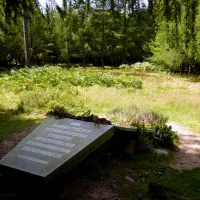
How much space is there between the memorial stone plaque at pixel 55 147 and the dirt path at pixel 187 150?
2301mm

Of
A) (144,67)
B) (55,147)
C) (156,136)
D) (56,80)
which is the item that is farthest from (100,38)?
(55,147)

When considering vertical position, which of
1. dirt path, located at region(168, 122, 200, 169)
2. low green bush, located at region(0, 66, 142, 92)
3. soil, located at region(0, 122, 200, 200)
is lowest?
dirt path, located at region(168, 122, 200, 169)

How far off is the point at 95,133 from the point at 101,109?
5858 millimetres

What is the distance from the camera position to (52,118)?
5.49m

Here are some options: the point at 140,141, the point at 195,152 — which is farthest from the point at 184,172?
the point at 195,152

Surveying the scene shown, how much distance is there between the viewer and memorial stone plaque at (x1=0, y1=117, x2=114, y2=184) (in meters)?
3.98

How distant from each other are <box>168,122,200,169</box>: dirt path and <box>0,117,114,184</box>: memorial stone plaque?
7.55ft

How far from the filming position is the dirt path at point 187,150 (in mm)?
6252

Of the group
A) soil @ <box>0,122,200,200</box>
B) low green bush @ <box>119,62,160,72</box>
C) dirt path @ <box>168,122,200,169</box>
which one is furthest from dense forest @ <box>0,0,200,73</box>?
soil @ <box>0,122,200,200</box>

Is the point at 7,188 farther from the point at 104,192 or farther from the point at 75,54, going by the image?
the point at 75,54

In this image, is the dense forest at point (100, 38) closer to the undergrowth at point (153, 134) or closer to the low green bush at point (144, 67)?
the low green bush at point (144, 67)

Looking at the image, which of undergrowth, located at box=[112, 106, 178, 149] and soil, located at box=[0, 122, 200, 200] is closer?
soil, located at box=[0, 122, 200, 200]

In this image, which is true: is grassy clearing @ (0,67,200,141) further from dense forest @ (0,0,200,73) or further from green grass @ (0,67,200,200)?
dense forest @ (0,0,200,73)

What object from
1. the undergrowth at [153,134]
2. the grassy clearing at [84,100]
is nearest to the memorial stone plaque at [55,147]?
the undergrowth at [153,134]
